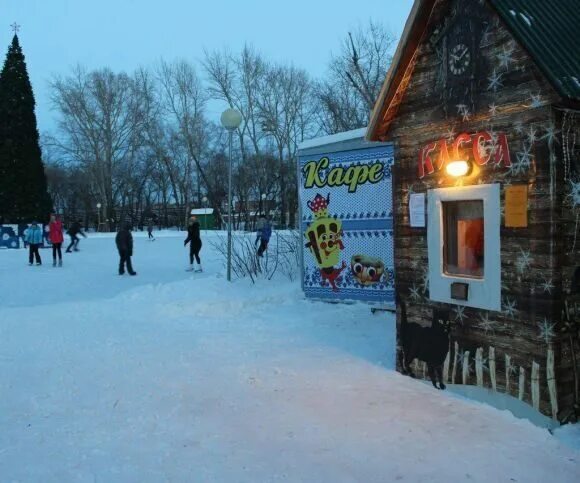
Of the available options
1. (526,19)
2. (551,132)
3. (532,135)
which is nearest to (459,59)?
(526,19)

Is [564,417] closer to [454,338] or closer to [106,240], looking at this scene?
[454,338]

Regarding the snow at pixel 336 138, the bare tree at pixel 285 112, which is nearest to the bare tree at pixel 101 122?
the bare tree at pixel 285 112

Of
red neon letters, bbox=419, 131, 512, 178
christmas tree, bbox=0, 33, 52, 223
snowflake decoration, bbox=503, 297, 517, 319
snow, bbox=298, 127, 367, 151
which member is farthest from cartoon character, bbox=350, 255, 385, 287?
christmas tree, bbox=0, 33, 52, 223

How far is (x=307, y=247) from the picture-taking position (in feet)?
31.2

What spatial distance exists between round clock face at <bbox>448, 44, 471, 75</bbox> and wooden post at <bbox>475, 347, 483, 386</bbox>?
7.79 feet

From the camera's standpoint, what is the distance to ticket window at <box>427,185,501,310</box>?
4523 mm

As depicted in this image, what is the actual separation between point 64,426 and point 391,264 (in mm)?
5243

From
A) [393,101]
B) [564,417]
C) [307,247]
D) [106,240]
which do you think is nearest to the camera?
[564,417]

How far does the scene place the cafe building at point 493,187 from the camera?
13.4 feet

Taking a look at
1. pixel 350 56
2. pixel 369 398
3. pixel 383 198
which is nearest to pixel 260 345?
pixel 369 398

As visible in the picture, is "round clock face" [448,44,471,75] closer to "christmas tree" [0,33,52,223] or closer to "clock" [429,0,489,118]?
"clock" [429,0,489,118]

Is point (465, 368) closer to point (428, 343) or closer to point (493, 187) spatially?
point (428, 343)

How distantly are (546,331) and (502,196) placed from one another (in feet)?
3.57

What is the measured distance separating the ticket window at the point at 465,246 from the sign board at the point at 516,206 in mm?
99
